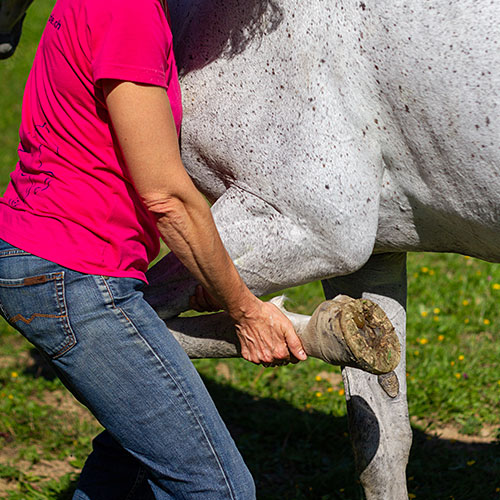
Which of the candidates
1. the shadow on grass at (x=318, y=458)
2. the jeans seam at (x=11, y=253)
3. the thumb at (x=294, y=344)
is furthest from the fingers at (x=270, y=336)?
the shadow on grass at (x=318, y=458)

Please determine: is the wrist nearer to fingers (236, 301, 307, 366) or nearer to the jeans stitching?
fingers (236, 301, 307, 366)

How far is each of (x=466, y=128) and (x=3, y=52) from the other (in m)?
1.65

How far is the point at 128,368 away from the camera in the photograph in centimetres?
158

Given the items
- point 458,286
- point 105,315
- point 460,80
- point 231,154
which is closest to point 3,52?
point 231,154

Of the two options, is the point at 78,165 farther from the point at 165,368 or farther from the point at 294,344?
the point at 294,344

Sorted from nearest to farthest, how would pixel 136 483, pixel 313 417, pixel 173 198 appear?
pixel 173 198, pixel 136 483, pixel 313 417

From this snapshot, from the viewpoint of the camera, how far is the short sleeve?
4.64 ft

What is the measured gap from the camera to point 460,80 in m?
1.66

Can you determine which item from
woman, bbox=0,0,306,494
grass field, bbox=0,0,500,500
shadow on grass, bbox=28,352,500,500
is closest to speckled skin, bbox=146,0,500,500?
woman, bbox=0,0,306,494

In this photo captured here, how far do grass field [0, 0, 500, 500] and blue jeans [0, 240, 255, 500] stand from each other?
151 cm

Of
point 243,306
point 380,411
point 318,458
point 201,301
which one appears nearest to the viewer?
point 243,306

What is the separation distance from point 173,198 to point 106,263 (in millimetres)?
207

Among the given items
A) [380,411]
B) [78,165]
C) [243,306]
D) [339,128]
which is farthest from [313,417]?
[78,165]

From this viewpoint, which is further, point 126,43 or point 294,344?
point 294,344
